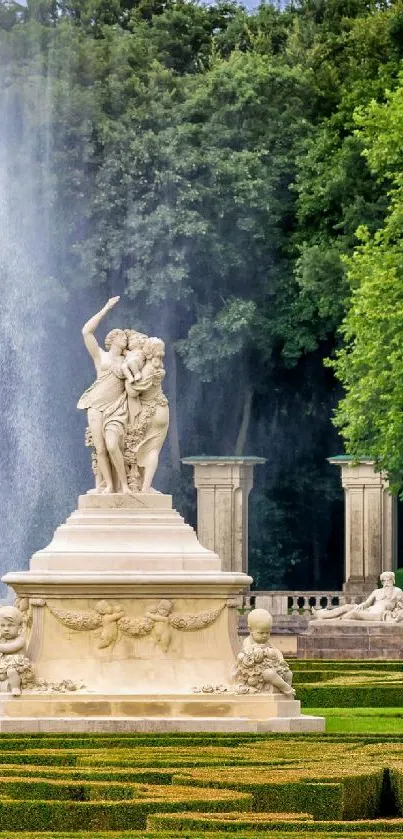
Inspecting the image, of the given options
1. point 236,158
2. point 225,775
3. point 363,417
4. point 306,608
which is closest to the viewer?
point 225,775

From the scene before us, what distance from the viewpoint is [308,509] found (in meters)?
59.0

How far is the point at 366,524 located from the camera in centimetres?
5597

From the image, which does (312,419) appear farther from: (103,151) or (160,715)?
(160,715)

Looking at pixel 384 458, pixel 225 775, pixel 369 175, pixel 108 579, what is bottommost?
pixel 225 775

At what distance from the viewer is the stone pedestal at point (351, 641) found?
42.2m

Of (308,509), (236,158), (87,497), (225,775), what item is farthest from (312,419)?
(225,775)

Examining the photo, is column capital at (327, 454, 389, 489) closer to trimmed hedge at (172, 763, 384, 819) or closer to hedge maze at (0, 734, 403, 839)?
hedge maze at (0, 734, 403, 839)

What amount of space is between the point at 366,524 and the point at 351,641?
1296 cm

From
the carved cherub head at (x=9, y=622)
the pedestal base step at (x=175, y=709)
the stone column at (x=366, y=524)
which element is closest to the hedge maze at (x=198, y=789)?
the pedestal base step at (x=175, y=709)

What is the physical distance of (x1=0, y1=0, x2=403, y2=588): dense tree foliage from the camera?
188ft

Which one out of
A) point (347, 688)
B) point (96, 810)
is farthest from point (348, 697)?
point (96, 810)

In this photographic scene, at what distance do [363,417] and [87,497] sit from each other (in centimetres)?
2089

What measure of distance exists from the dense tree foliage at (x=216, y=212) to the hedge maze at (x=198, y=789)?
33895mm

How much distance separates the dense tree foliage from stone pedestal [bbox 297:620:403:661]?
12571 mm
